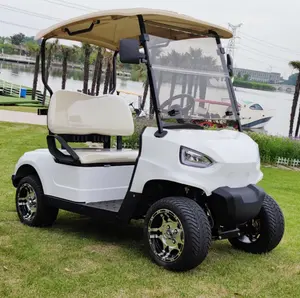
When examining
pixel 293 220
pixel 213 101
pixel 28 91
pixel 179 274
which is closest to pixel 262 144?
pixel 293 220

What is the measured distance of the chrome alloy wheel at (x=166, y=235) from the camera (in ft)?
13.8

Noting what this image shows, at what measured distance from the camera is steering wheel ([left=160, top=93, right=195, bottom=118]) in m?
4.62

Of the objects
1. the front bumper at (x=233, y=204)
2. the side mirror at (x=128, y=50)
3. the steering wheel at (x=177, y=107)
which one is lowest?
the front bumper at (x=233, y=204)

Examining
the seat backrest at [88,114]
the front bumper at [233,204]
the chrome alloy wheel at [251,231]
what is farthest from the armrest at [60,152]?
the chrome alloy wheel at [251,231]

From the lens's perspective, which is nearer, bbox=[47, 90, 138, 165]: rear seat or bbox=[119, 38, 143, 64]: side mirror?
bbox=[119, 38, 143, 64]: side mirror

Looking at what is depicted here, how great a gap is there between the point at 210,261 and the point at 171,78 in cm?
171

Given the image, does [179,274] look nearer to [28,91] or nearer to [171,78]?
[171,78]

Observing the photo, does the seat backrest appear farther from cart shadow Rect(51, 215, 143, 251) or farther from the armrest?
cart shadow Rect(51, 215, 143, 251)

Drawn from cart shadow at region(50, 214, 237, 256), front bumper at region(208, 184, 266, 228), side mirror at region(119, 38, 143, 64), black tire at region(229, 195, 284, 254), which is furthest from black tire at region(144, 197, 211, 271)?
side mirror at region(119, 38, 143, 64)

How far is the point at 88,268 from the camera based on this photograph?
4.18m

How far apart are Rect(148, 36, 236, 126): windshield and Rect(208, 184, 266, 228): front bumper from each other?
0.83m

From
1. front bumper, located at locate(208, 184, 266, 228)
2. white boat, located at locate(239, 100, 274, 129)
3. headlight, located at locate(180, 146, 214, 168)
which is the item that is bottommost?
white boat, located at locate(239, 100, 274, 129)

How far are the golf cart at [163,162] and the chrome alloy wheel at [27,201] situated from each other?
0.04ft

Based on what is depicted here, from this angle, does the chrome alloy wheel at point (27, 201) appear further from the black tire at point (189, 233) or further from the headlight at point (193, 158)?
the headlight at point (193, 158)
